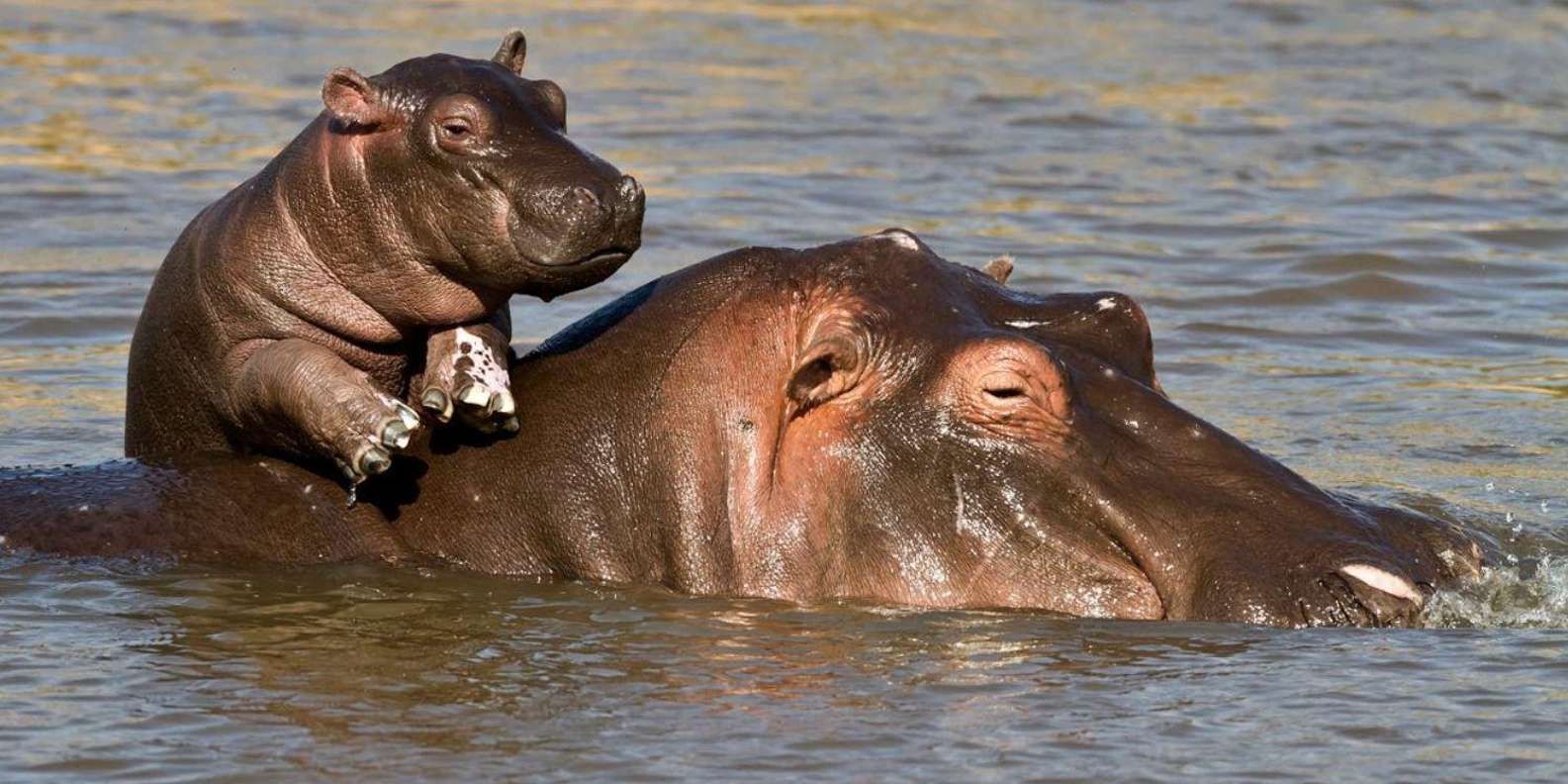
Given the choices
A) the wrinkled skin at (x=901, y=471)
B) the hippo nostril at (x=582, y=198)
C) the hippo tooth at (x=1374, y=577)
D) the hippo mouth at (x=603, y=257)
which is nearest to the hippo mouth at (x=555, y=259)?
the hippo mouth at (x=603, y=257)

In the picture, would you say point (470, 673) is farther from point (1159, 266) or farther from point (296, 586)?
point (1159, 266)

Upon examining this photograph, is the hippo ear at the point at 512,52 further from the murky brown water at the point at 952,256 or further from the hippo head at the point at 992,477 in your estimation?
the murky brown water at the point at 952,256

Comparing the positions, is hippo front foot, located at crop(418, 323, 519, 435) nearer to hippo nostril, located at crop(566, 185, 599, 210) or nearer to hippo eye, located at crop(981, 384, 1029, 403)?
hippo nostril, located at crop(566, 185, 599, 210)

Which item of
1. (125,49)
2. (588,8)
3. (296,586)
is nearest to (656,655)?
(296,586)

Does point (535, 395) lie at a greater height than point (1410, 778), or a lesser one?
greater

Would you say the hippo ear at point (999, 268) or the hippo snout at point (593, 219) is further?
the hippo ear at point (999, 268)

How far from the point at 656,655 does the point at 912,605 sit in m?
0.69

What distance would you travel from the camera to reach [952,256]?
1441 centimetres

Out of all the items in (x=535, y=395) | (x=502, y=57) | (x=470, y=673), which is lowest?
(x=470, y=673)

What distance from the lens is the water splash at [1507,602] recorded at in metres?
7.10

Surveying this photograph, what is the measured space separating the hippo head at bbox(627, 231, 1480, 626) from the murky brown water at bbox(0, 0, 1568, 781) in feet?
0.44

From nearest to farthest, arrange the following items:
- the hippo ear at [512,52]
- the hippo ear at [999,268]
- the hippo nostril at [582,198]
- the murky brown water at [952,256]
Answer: the murky brown water at [952,256] → the hippo nostril at [582,198] → the hippo ear at [999,268] → the hippo ear at [512,52]

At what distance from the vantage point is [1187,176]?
17062 millimetres

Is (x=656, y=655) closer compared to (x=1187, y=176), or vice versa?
(x=656, y=655)
